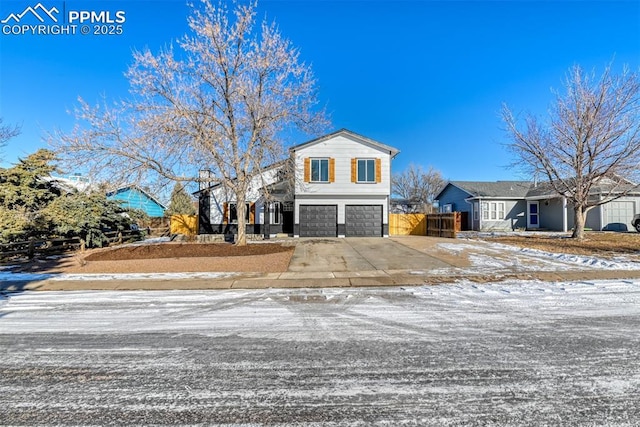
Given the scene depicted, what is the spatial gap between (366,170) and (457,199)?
52.1 feet

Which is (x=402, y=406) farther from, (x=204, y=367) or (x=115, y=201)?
(x=115, y=201)

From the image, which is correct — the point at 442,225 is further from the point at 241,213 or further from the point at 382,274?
the point at 382,274

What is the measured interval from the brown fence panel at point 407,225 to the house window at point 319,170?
22.2 feet

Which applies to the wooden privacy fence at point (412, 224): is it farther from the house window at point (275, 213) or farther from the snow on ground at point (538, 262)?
the snow on ground at point (538, 262)

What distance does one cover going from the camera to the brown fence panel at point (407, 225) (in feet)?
75.7

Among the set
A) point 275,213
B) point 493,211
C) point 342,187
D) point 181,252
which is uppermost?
point 342,187

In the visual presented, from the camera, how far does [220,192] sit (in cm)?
2119

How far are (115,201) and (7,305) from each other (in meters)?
11.3

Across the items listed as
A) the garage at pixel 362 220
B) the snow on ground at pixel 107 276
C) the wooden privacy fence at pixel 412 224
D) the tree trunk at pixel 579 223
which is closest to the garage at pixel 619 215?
the tree trunk at pixel 579 223

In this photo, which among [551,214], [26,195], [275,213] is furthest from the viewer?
[551,214]

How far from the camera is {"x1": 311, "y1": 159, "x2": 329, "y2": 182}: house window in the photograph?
19281 mm

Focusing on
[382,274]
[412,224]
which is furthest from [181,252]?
[412,224]

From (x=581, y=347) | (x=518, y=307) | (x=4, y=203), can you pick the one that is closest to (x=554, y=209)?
(x=518, y=307)

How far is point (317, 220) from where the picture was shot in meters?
19.6
